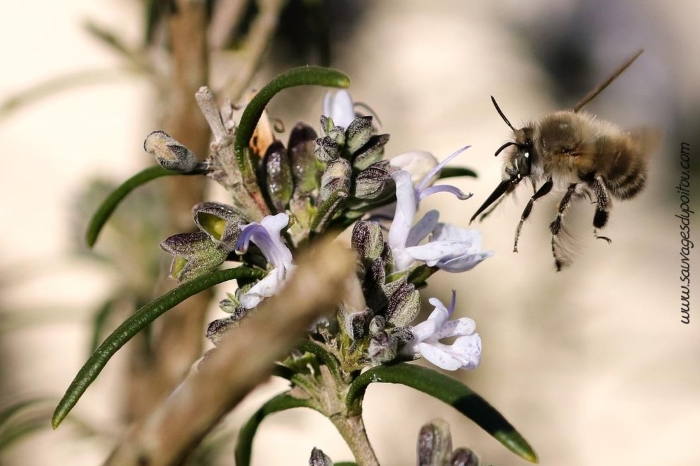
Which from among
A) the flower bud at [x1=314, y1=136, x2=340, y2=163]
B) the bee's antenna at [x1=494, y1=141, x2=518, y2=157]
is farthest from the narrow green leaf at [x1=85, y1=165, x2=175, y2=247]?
the bee's antenna at [x1=494, y1=141, x2=518, y2=157]

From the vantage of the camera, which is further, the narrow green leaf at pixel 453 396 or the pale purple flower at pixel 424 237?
the pale purple flower at pixel 424 237

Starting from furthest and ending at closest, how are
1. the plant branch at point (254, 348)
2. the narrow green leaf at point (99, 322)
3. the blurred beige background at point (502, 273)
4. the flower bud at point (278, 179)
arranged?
the blurred beige background at point (502, 273) < the narrow green leaf at point (99, 322) < the flower bud at point (278, 179) < the plant branch at point (254, 348)

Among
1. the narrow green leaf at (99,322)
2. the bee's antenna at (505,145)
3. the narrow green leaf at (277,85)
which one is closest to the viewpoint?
the narrow green leaf at (277,85)

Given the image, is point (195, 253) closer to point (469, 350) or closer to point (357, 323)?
point (357, 323)

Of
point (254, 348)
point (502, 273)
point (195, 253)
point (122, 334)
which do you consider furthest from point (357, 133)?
point (502, 273)

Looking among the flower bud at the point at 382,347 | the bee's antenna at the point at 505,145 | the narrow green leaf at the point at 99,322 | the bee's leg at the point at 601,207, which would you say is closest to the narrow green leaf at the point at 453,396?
the flower bud at the point at 382,347

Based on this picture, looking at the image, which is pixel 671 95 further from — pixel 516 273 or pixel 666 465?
pixel 666 465

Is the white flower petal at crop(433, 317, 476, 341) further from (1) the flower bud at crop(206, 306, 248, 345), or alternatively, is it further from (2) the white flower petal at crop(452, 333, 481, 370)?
(1) the flower bud at crop(206, 306, 248, 345)

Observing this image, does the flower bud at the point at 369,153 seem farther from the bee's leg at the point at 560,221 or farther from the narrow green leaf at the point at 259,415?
the bee's leg at the point at 560,221
